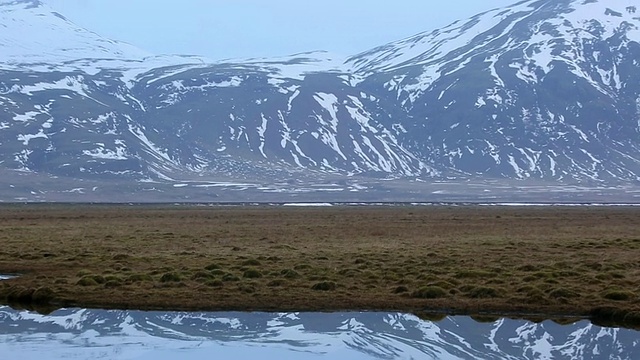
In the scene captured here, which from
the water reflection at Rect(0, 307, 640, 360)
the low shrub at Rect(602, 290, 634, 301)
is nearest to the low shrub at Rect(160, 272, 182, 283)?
the water reflection at Rect(0, 307, 640, 360)

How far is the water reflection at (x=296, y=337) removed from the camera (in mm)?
22344

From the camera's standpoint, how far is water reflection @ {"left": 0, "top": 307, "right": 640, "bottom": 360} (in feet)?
73.3

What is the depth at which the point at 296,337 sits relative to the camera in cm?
2450

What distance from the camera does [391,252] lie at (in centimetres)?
4662

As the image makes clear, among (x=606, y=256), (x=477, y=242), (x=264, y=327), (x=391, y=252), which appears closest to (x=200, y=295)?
(x=264, y=327)

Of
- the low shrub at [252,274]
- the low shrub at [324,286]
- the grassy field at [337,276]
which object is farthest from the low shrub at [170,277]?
the low shrub at [324,286]

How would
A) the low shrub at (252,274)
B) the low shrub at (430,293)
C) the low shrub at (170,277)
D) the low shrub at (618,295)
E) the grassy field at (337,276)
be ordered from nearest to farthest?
the low shrub at (618,295) → the grassy field at (337,276) → the low shrub at (430,293) → the low shrub at (170,277) → the low shrub at (252,274)

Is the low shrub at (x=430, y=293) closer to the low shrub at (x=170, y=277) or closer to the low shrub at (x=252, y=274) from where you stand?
the low shrub at (x=252, y=274)

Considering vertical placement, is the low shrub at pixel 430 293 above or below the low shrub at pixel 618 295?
below

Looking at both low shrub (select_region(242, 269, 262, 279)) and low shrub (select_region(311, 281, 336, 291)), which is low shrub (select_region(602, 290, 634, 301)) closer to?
low shrub (select_region(311, 281, 336, 291))

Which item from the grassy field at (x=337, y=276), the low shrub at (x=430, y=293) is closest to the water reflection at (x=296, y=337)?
the grassy field at (x=337, y=276)

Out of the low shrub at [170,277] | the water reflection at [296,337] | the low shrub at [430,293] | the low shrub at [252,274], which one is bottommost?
the low shrub at [252,274]

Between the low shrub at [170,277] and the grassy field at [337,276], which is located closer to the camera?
the grassy field at [337,276]

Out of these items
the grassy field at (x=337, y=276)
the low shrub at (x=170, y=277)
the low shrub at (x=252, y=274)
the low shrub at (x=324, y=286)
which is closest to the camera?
the grassy field at (x=337, y=276)
